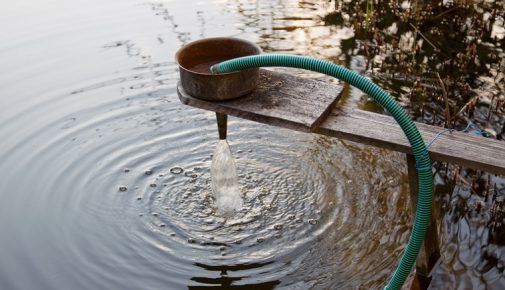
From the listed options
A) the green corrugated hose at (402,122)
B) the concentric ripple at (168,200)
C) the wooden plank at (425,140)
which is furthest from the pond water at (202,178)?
the wooden plank at (425,140)

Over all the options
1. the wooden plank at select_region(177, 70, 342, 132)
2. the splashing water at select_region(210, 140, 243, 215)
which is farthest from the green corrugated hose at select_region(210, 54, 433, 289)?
the splashing water at select_region(210, 140, 243, 215)

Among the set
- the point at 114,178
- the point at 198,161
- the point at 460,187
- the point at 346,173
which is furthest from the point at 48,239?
the point at 460,187

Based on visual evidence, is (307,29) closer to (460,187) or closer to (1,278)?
(460,187)

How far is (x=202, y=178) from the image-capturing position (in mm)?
4348

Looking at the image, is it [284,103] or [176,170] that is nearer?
[284,103]

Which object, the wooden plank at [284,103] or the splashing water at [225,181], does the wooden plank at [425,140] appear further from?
the splashing water at [225,181]

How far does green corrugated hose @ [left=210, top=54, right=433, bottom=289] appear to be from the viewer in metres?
2.66

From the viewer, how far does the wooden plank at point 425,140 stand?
2736mm

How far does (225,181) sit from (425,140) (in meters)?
1.66

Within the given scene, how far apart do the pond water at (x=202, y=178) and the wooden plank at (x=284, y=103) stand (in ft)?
3.42

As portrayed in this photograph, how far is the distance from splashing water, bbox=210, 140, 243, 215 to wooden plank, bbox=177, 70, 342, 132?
0.93 metres

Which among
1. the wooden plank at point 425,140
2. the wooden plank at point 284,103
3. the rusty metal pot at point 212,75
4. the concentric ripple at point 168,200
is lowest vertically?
the concentric ripple at point 168,200

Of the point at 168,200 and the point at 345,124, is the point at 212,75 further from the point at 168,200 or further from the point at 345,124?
the point at 168,200

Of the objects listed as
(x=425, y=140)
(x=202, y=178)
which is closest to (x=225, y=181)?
(x=202, y=178)
